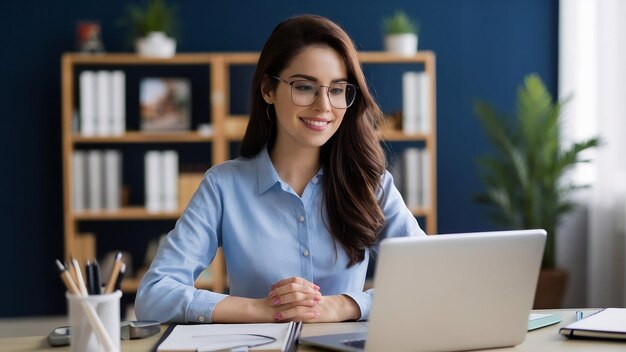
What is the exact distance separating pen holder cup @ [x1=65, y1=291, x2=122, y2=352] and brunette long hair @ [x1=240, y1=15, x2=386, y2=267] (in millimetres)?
744

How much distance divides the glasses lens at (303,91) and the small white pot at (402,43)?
8.78 feet

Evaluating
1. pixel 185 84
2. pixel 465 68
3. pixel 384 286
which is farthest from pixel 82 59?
pixel 384 286

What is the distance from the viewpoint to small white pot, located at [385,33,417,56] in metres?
4.68

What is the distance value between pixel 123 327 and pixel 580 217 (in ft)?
11.7

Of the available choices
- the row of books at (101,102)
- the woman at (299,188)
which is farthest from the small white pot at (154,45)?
the woman at (299,188)

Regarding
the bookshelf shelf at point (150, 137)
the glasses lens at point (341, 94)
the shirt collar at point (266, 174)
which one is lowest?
the shirt collar at point (266, 174)

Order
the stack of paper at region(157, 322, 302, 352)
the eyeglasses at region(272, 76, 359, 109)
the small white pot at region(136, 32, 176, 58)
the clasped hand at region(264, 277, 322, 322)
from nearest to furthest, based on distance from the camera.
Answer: the stack of paper at region(157, 322, 302, 352)
the clasped hand at region(264, 277, 322, 322)
the eyeglasses at region(272, 76, 359, 109)
the small white pot at region(136, 32, 176, 58)

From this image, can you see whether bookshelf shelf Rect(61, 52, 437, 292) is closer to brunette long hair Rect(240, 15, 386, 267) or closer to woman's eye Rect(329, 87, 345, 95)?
brunette long hair Rect(240, 15, 386, 267)

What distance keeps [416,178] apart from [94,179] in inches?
64.2

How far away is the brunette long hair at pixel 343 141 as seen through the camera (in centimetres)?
210

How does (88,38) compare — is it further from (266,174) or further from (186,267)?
(186,267)

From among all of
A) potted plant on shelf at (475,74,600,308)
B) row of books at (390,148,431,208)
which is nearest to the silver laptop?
potted plant on shelf at (475,74,600,308)

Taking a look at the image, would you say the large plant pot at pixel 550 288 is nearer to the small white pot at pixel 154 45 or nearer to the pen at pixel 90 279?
the small white pot at pixel 154 45

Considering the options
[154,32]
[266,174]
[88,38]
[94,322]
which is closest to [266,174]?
[266,174]
